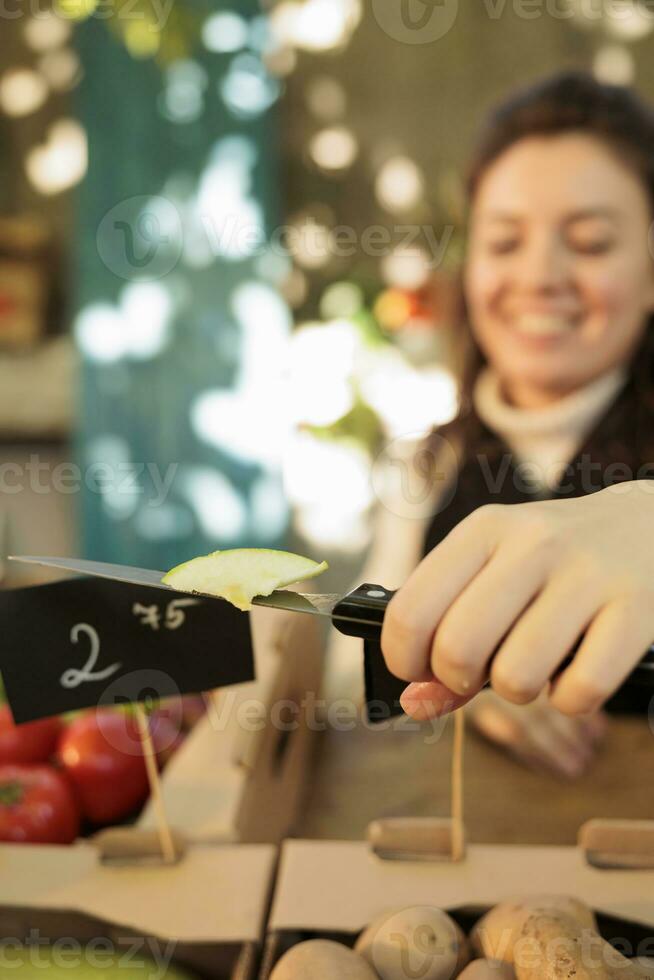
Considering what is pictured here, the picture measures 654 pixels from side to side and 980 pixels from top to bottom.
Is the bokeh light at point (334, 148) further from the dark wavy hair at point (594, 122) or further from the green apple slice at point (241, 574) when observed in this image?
Answer: the green apple slice at point (241, 574)

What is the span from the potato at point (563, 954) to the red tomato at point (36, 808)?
404mm

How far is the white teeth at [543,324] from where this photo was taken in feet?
Answer: 3.72

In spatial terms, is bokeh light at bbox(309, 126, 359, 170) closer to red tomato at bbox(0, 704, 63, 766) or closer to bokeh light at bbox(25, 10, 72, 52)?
bokeh light at bbox(25, 10, 72, 52)

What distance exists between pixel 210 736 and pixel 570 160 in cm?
86

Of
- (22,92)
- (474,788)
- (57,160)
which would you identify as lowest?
(474,788)

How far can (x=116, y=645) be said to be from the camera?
0.51 m

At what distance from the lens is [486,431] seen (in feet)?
4.34

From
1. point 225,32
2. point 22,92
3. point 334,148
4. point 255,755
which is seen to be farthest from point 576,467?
point 22,92

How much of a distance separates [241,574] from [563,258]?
845 mm

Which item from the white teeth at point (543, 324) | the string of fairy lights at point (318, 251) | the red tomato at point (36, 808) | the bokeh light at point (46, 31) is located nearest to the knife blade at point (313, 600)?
the red tomato at point (36, 808)

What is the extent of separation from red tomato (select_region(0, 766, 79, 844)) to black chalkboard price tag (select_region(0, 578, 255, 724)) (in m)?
0.22

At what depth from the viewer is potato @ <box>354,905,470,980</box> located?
0.44 m

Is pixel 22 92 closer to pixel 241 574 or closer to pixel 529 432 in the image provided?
pixel 529 432

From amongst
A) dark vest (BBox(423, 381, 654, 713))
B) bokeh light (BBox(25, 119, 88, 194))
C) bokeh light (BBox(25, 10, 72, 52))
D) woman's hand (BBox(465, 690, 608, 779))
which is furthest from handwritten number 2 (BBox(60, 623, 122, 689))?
bokeh light (BBox(25, 10, 72, 52))
